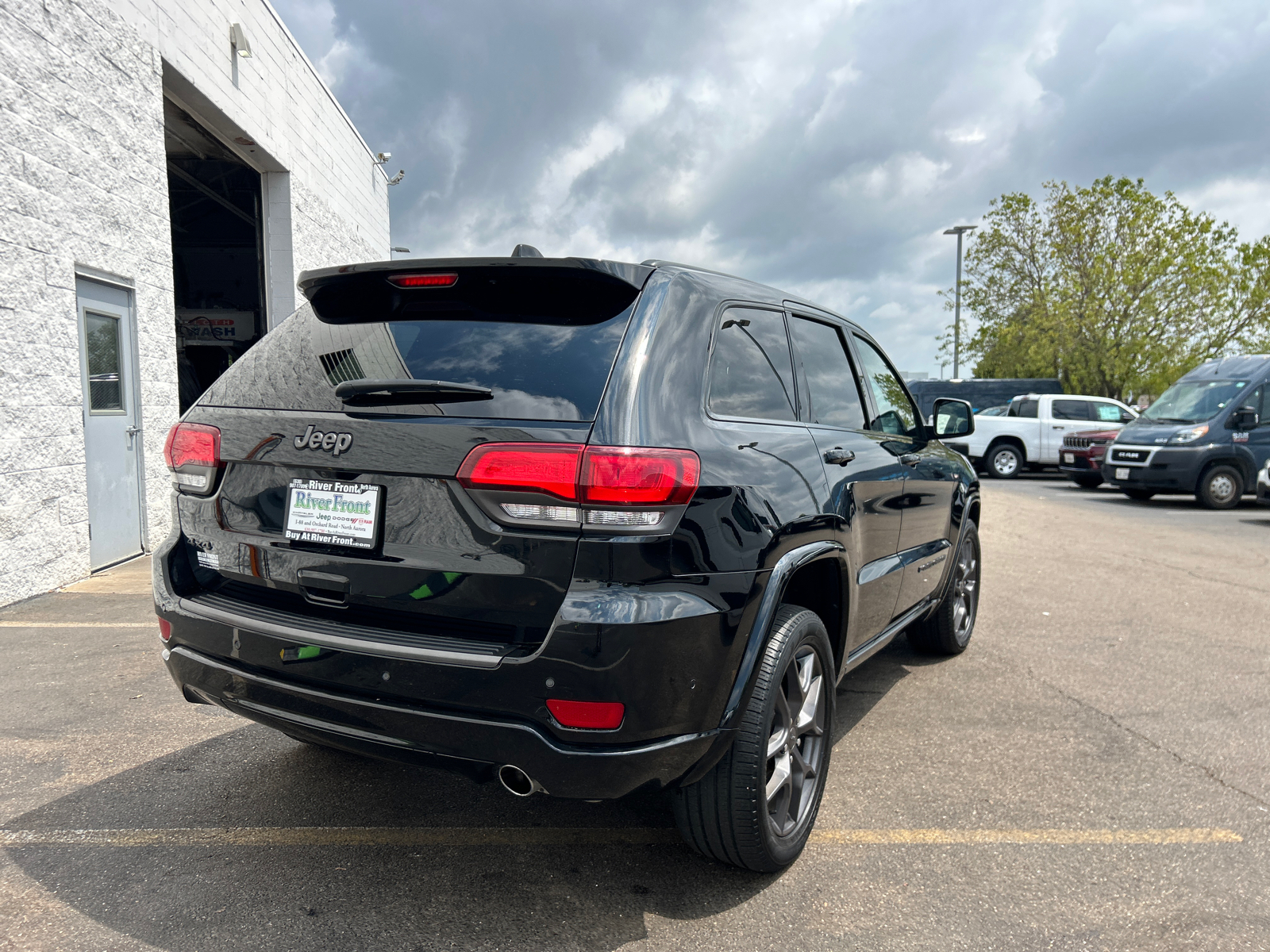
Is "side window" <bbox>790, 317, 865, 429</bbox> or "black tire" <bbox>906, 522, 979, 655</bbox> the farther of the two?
"black tire" <bbox>906, 522, 979, 655</bbox>

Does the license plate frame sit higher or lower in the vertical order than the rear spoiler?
lower

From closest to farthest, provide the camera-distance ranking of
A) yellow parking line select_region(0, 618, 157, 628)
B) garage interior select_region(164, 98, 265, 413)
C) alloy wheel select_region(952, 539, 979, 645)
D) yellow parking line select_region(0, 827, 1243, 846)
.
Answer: yellow parking line select_region(0, 827, 1243, 846) → alloy wheel select_region(952, 539, 979, 645) → yellow parking line select_region(0, 618, 157, 628) → garage interior select_region(164, 98, 265, 413)

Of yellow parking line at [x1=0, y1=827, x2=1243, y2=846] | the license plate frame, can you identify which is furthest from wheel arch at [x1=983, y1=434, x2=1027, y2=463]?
the license plate frame

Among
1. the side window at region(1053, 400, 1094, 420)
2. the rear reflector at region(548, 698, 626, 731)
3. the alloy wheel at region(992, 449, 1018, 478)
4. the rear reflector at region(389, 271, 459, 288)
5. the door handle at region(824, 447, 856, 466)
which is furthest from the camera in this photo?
the alloy wheel at region(992, 449, 1018, 478)

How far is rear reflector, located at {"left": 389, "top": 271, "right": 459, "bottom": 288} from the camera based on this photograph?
8.18ft

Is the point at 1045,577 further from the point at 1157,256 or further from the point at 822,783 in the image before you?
the point at 1157,256

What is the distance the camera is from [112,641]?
5094 millimetres

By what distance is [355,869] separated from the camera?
2.63 metres

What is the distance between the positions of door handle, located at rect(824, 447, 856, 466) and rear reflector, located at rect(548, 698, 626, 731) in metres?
1.28

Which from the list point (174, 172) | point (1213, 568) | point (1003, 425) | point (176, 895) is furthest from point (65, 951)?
point (1003, 425)

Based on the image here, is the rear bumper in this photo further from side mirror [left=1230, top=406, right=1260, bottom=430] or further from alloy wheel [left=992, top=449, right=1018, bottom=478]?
alloy wheel [left=992, top=449, right=1018, bottom=478]

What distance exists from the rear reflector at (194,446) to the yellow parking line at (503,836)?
46.0 inches

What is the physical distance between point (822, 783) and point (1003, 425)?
18311mm

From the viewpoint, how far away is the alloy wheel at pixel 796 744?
2631mm
